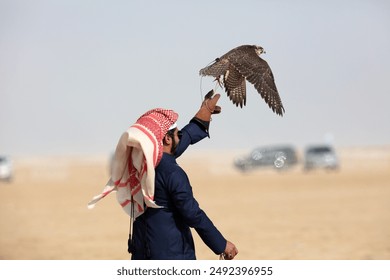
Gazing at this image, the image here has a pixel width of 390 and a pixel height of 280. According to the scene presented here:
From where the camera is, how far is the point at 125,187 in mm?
4418

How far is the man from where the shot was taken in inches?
167

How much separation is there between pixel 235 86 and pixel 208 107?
50 centimetres

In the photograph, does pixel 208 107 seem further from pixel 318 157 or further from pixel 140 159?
pixel 318 157

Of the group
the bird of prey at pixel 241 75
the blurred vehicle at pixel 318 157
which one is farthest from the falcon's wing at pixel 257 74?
the blurred vehicle at pixel 318 157

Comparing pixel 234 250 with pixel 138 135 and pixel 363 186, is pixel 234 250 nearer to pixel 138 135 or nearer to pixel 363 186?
pixel 138 135

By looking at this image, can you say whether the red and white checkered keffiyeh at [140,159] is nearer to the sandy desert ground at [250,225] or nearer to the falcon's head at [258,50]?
the falcon's head at [258,50]

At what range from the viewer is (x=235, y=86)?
5.04 meters

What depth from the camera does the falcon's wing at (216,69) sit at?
4.78 meters

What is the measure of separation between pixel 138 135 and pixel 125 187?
41 cm

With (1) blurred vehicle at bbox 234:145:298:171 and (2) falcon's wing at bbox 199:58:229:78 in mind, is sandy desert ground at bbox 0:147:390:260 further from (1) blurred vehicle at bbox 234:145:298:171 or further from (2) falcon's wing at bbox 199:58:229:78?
(1) blurred vehicle at bbox 234:145:298:171

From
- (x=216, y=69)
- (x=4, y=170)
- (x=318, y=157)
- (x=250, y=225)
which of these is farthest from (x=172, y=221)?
(x=318, y=157)

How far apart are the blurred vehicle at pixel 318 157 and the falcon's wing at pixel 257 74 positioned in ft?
123

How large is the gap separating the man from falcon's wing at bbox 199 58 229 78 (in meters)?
0.51

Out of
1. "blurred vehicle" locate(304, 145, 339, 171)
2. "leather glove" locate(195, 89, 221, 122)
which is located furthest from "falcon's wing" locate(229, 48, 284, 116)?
"blurred vehicle" locate(304, 145, 339, 171)
